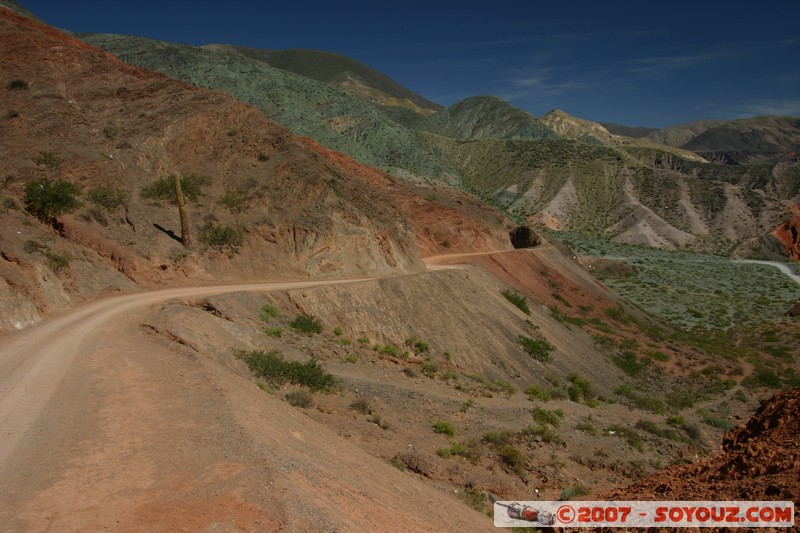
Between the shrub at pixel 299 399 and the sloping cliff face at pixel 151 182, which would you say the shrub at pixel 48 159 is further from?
the shrub at pixel 299 399

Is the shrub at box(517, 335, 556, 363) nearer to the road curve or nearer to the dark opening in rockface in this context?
the road curve

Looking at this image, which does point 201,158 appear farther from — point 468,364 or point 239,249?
point 468,364

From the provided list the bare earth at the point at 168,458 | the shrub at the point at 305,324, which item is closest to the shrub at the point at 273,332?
the shrub at the point at 305,324

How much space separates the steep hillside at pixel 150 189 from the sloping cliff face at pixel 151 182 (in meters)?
0.07

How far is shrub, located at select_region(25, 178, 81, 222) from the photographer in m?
19.3

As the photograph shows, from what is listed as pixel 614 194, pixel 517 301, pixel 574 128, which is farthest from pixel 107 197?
pixel 574 128

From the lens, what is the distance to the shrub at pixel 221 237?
74.4 ft

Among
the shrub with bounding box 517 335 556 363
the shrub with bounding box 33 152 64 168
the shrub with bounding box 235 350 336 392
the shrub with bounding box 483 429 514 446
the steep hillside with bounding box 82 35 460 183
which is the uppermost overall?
the steep hillside with bounding box 82 35 460 183

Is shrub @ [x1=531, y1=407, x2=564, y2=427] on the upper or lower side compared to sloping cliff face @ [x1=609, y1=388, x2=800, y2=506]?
lower

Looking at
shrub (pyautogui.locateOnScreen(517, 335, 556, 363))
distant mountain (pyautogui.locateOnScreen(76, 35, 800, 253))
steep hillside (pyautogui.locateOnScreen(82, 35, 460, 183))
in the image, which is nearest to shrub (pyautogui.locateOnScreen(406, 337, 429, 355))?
shrub (pyautogui.locateOnScreen(517, 335, 556, 363))

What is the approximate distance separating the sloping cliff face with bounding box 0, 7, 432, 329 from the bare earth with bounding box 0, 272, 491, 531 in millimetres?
Answer: 7062

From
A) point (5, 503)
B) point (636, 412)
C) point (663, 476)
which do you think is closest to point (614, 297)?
point (636, 412)

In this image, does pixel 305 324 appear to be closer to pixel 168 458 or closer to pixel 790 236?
pixel 168 458

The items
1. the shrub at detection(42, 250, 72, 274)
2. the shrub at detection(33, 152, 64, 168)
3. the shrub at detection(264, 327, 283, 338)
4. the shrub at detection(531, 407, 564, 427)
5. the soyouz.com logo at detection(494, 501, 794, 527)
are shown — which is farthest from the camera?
the shrub at detection(33, 152, 64, 168)
